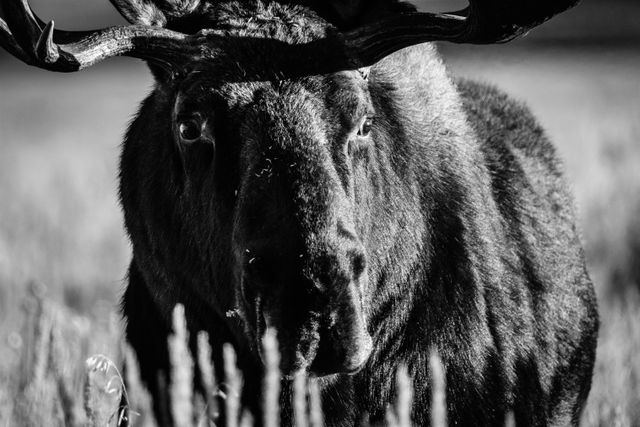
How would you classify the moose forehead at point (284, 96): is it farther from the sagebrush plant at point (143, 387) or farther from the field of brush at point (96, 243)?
the field of brush at point (96, 243)

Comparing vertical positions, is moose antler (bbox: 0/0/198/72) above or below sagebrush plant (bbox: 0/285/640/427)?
above

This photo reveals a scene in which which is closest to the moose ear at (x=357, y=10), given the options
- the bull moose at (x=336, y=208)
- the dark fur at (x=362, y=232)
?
the bull moose at (x=336, y=208)

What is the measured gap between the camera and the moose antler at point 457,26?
3.58 m

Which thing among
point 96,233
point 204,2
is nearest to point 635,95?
point 96,233

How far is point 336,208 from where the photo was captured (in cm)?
337

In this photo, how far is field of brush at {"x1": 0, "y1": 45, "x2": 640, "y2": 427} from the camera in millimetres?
4273

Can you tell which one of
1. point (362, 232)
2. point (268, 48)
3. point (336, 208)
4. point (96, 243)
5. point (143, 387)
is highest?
point (268, 48)

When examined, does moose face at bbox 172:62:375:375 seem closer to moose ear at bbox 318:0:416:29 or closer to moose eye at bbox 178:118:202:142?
moose eye at bbox 178:118:202:142

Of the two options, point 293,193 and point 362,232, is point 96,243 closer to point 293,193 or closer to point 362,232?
point 362,232

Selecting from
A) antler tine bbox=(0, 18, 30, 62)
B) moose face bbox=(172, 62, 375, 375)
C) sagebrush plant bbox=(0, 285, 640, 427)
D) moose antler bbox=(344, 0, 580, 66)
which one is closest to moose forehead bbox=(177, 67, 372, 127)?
moose face bbox=(172, 62, 375, 375)

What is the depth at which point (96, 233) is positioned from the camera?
9.44m

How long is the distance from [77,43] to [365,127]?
1.08 m

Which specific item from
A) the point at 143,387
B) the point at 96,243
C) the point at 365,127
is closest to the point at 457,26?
the point at 365,127

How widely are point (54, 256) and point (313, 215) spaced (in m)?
5.36
